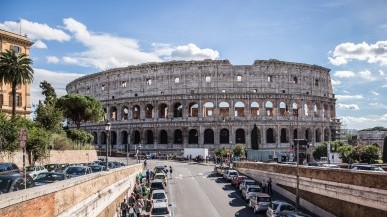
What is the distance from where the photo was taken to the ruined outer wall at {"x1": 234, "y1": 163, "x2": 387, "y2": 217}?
1892cm

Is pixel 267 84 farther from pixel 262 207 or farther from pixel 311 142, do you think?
pixel 262 207

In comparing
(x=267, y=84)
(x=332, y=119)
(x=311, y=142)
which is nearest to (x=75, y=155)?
(x=267, y=84)

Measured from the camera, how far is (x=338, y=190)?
2264 cm

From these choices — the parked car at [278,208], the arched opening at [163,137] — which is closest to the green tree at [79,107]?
the arched opening at [163,137]

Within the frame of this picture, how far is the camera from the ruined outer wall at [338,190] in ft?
62.1

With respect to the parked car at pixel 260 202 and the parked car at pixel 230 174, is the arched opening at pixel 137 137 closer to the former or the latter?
the parked car at pixel 230 174

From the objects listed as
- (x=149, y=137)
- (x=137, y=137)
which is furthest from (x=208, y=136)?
(x=137, y=137)

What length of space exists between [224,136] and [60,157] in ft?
126

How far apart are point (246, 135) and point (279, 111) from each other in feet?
27.6

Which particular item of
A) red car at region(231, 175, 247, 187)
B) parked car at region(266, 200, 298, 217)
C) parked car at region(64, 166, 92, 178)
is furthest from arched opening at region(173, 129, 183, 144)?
parked car at region(266, 200, 298, 217)

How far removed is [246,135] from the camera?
72438 millimetres

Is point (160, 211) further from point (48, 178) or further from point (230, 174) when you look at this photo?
point (230, 174)

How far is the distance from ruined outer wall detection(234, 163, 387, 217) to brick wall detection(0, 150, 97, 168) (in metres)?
22.3

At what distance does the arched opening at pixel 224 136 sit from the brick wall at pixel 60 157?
27.0 metres
